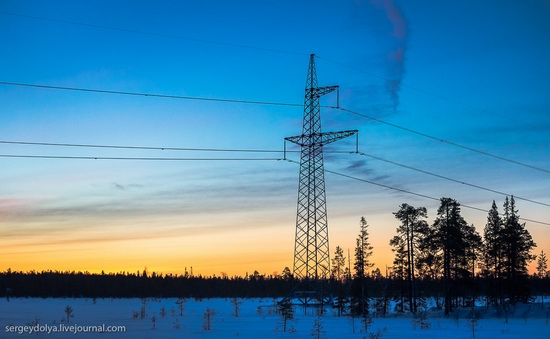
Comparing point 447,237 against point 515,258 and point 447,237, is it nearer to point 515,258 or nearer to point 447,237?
point 447,237

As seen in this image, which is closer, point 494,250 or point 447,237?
point 447,237

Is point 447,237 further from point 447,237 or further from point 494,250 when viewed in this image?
point 494,250

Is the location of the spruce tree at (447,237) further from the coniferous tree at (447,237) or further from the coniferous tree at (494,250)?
the coniferous tree at (494,250)

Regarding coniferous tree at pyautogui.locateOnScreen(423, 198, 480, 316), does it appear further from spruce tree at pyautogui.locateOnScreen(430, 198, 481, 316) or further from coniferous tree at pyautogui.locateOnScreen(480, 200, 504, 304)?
coniferous tree at pyautogui.locateOnScreen(480, 200, 504, 304)

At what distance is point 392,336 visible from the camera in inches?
1439

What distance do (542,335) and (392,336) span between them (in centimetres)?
1007

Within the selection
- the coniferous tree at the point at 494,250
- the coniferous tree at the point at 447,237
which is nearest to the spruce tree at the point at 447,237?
the coniferous tree at the point at 447,237

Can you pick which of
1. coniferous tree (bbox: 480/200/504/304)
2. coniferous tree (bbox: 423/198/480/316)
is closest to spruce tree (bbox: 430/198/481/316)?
coniferous tree (bbox: 423/198/480/316)

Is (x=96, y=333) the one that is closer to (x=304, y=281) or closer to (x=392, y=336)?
(x=392, y=336)

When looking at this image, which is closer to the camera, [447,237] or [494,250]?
[447,237]

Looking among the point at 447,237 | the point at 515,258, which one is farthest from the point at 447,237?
the point at 515,258

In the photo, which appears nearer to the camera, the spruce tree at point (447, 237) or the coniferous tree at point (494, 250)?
the spruce tree at point (447, 237)

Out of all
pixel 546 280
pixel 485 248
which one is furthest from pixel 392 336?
pixel 546 280

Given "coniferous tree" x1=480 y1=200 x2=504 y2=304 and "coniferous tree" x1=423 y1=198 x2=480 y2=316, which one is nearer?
"coniferous tree" x1=423 y1=198 x2=480 y2=316
